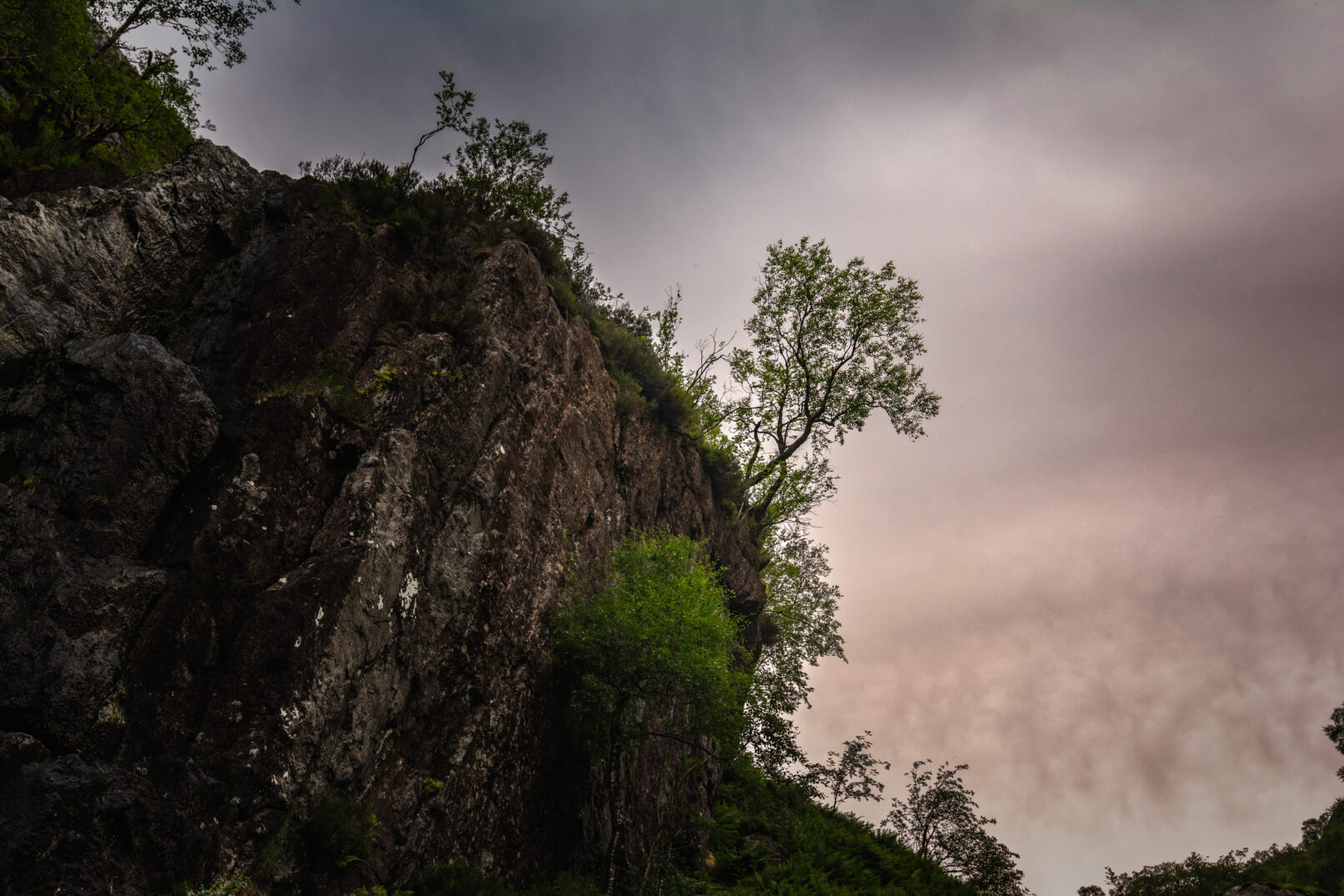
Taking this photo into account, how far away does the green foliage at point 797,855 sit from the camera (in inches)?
666

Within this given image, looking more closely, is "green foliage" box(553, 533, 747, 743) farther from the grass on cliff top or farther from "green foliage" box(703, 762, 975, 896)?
the grass on cliff top

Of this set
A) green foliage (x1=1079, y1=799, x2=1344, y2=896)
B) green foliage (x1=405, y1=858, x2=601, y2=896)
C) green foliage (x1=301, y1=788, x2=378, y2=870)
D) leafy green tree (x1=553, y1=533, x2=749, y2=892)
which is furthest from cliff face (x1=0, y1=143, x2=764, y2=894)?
green foliage (x1=1079, y1=799, x2=1344, y2=896)

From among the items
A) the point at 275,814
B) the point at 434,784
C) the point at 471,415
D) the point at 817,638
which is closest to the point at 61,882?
the point at 275,814

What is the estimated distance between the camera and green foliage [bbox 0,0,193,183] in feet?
42.8

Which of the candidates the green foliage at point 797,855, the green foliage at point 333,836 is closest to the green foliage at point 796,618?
the green foliage at point 797,855

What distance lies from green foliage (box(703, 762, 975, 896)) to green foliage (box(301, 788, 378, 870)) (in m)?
8.86

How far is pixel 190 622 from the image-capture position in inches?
354

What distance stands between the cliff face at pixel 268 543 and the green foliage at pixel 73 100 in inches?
138

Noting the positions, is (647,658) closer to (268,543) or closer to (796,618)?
(268,543)

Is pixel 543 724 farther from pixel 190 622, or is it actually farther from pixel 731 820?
pixel 731 820

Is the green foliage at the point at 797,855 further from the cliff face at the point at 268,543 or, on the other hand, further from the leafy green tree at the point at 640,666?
the cliff face at the point at 268,543

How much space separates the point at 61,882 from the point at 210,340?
8.59m

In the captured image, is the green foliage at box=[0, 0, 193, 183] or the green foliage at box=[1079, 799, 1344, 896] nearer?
the green foliage at box=[0, 0, 193, 183]

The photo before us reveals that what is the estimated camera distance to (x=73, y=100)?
14.4 meters
